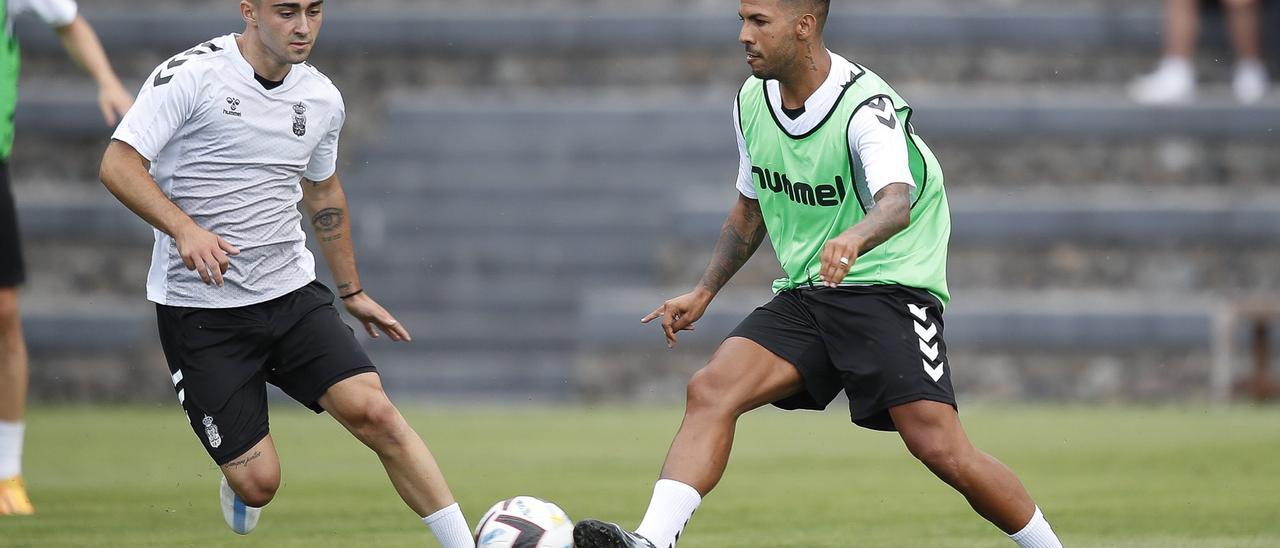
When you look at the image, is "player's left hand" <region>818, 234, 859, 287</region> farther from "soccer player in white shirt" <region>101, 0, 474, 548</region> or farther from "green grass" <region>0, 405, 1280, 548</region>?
"green grass" <region>0, 405, 1280, 548</region>

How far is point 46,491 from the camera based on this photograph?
995 centimetres

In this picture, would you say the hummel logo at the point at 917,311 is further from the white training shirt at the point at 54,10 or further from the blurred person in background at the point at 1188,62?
the blurred person in background at the point at 1188,62

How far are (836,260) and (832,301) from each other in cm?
87

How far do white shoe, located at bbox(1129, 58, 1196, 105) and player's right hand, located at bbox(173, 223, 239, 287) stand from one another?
1420 cm

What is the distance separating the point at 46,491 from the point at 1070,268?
35.3 feet

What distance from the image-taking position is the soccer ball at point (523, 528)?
6.41m

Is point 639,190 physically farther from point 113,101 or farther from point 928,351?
point 928,351

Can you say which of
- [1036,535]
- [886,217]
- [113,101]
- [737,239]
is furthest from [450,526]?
[113,101]

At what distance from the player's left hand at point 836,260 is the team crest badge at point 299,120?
215 cm

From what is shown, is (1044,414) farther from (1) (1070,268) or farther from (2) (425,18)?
(2) (425,18)

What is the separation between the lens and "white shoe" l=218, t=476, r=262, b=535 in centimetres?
724

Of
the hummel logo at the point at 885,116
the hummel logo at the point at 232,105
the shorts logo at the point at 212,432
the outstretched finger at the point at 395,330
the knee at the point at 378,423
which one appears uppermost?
the hummel logo at the point at 885,116

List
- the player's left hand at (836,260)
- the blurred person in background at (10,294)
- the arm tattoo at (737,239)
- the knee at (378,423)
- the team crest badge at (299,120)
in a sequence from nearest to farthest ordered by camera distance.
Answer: the player's left hand at (836,260), the knee at (378,423), the team crest badge at (299,120), the arm tattoo at (737,239), the blurred person in background at (10,294)

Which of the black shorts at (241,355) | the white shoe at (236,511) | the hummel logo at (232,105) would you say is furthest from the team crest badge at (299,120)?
the white shoe at (236,511)
